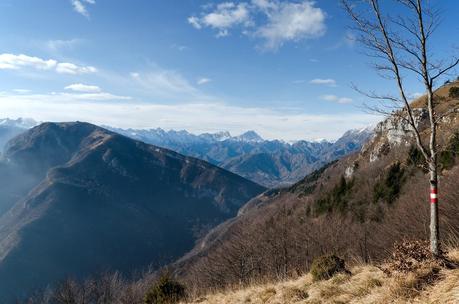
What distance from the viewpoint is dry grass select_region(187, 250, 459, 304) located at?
28.2 ft

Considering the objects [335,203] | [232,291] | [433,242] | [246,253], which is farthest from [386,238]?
[335,203]

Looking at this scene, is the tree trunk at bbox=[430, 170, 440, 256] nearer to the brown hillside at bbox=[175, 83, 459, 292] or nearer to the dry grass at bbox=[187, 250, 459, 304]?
the dry grass at bbox=[187, 250, 459, 304]

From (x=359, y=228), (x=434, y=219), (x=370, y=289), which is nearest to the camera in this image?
(x=370, y=289)

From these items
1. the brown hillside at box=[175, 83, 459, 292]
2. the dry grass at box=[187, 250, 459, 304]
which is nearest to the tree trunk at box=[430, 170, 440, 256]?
the dry grass at box=[187, 250, 459, 304]

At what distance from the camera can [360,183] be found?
11719 cm

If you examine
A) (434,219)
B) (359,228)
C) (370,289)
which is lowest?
(359,228)

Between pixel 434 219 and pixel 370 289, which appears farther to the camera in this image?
pixel 434 219

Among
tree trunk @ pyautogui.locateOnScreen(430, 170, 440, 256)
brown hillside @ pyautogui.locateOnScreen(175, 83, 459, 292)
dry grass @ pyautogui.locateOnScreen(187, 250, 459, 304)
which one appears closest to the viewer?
dry grass @ pyautogui.locateOnScreen(187, 250, 459, 304)

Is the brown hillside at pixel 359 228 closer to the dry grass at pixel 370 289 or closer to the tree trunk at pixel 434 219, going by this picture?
the dry grass at pixel 370 289

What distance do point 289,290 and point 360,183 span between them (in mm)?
111085

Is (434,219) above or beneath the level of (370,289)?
above

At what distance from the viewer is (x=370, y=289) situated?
10188mm

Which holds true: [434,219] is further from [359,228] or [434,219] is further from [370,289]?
[359,228]

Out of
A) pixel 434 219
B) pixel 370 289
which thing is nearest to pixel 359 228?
pixel 434 219
